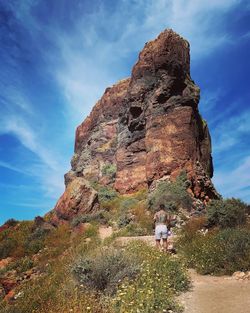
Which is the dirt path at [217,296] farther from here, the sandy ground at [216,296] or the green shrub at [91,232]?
the green shrub at [91,232]

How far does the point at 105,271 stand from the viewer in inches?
331

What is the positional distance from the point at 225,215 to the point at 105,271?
7.94 meters

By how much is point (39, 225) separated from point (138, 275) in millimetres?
16527

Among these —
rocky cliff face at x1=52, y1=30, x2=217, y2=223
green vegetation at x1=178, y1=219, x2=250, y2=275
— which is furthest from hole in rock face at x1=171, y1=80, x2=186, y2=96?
green vegetation at x1=178, y1=219, x2=250, y2=275

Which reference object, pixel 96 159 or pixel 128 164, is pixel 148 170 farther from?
pixel 96 159

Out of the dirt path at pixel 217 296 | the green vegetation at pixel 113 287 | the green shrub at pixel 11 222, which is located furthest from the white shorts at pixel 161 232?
the green shrub at pixel 11 222

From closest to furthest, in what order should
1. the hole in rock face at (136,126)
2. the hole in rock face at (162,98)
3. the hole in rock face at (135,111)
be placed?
1. the hole in rock face at (162,98)
2. the hole in rock face at (136,126)
3. the hole in rock face at (135,111)

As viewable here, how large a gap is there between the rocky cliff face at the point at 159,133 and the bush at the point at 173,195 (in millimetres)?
956

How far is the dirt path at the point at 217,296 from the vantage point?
22.7 feet

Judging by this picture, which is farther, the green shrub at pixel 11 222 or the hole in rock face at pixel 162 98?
the hole in rock face at pixel 162 98

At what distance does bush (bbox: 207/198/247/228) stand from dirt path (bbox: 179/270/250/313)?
5050mm

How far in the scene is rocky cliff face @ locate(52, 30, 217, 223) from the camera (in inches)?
1044

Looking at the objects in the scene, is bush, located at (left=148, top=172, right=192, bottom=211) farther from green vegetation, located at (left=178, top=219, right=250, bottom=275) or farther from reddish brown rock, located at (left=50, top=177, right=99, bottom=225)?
green vegetation, located at (left=178, top=219, right=250, bottom=275)

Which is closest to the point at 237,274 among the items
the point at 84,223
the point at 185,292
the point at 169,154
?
the point at 185,292
